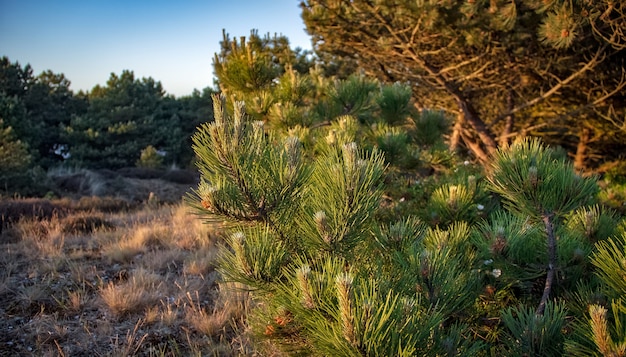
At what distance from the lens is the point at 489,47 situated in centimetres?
695

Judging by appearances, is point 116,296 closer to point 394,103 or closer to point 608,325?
point 394,103

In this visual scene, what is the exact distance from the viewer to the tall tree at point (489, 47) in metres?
5.36

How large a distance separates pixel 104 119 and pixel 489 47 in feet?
71.2

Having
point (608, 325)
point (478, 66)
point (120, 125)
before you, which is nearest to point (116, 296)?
point (608, 325)

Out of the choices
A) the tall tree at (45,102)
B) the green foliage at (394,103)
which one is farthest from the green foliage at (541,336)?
the tall tree at (45,102)

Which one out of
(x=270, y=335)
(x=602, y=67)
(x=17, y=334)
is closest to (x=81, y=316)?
(x=17, y=334)

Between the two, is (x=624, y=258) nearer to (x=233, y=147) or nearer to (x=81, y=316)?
(x=233, y=147)

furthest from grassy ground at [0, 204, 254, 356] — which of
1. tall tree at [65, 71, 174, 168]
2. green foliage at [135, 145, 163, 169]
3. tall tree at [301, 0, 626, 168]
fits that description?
tall tree at [65, 71, 174, 168]

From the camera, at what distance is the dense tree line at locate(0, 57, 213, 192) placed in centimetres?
2155

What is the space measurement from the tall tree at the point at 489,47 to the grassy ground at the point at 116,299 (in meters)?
4.30

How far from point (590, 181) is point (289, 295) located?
4.28 feet

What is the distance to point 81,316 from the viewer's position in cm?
315

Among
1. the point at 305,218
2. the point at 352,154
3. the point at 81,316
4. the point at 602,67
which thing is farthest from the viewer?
the point at 602,67

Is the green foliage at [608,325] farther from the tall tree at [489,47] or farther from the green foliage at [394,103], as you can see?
the tall tree at [489,47]
